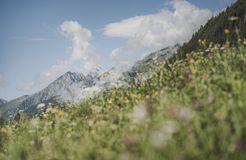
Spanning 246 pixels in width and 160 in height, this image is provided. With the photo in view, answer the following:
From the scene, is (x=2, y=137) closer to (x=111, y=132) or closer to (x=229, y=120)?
(x=111, y=132)

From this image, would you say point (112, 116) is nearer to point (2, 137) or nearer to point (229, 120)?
point (229, 120)

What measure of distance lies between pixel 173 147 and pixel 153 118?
3.92 ft

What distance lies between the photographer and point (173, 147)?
4.46m

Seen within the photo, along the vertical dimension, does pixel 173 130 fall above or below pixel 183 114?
below

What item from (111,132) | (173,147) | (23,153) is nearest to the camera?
(173,147)

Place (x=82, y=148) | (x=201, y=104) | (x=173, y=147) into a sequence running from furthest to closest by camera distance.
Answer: (x=201, y=104)
(x=82, y=148)
(x=173, y=147)

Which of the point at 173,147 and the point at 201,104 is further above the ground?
the point at 201,104

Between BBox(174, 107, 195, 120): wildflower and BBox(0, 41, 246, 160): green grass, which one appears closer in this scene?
BBox(0, 41, 246, 160): green grass

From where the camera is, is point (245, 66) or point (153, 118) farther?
point (245, 66)

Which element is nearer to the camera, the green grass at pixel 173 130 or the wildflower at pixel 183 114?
the green grass at pixel 173 130

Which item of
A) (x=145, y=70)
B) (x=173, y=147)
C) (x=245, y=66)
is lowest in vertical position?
(x=173, y=147)

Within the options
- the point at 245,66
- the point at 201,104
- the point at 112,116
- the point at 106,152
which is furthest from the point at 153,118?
the point at 245,66

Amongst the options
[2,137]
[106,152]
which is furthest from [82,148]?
[2,137]

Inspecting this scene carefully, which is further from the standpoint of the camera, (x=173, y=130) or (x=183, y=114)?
(x=183, y=114)
